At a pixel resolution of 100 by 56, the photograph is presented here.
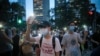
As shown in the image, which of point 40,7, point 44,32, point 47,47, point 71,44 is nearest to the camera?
point 44,32

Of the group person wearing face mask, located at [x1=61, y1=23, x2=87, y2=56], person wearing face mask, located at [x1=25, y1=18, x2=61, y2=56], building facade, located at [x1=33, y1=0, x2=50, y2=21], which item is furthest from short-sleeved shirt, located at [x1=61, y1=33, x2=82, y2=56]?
building facade, located at [x1=33, y1=0, x2=50, y2=21]

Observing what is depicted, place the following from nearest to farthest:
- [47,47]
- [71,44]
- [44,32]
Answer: [44,32] < [47,47] < [71,44]

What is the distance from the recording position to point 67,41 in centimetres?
962

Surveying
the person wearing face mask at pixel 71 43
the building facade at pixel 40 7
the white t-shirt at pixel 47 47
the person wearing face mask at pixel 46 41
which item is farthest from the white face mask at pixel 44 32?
the building facade at pixel 40 7

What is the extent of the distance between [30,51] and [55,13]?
61209 mm

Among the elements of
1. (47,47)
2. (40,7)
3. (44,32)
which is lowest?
(40,7)

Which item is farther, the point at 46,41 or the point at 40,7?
the point at 40,7

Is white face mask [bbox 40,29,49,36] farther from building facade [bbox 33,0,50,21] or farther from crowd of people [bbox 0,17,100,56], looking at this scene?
building facade [bbox 33,0,50,21]

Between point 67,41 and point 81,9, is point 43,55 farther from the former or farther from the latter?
point 81,9

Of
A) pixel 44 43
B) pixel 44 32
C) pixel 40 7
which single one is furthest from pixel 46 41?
pixel 40 7

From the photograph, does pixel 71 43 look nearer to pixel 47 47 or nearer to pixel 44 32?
pixel 47 47

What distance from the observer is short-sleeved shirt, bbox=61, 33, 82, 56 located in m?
9.48

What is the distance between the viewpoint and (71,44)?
9.62m

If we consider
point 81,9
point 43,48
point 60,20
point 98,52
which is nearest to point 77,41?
point 43,48
